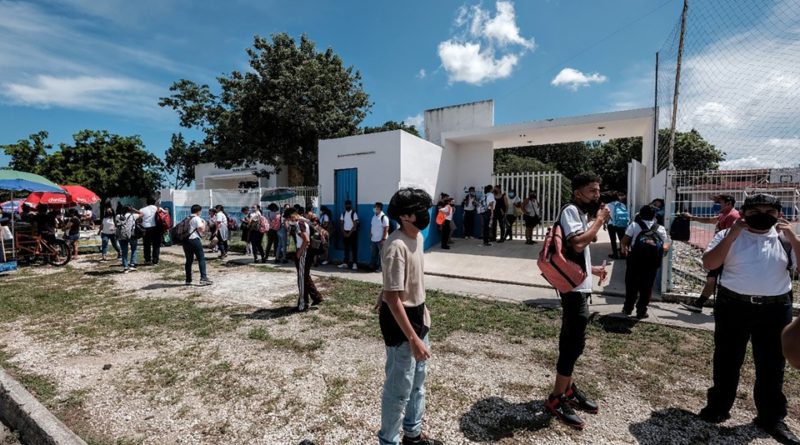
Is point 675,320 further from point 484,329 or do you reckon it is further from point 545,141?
point 545,141

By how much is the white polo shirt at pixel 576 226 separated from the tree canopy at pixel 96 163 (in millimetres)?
31882

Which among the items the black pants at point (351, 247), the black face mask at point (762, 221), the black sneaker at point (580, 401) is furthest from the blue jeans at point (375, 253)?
the black face mask at point (762, 221)

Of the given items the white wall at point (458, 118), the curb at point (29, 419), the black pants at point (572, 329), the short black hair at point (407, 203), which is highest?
the white wall at point (458, 118)

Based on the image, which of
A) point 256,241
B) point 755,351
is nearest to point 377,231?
point 256,241

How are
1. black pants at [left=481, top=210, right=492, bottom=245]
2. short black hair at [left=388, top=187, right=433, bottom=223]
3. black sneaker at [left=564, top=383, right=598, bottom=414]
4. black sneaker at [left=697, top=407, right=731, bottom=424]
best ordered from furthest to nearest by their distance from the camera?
black pants at [left=481, top=210, right=492, bottom=245], black sneaker at [left=564, top=383, right=598, bottom=414], black sneaker at [left=697, top=407, right=731, bottom=424], short black hair at [left=388, top=187, right=433, bottom=223]

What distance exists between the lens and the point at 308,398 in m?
3.25

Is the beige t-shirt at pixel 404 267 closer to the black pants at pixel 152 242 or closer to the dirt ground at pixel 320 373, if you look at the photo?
the dirt ground at pixel 320 373

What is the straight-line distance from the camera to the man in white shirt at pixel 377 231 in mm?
8642

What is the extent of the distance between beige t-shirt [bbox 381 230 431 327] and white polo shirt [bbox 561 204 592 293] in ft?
3.62

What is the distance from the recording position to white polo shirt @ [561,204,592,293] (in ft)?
8.81

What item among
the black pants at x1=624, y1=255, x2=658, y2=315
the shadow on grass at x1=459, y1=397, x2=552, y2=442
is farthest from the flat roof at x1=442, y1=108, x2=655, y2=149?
the shadow on grass at x1=459, y1=397, x2=552, y2=442

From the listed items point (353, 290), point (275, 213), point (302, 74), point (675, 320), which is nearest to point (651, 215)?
point (675, 320)

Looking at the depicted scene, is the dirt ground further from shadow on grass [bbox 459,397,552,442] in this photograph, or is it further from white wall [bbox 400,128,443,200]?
white wall [bbox 400,128,443,200]

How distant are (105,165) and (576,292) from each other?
33678 mm
